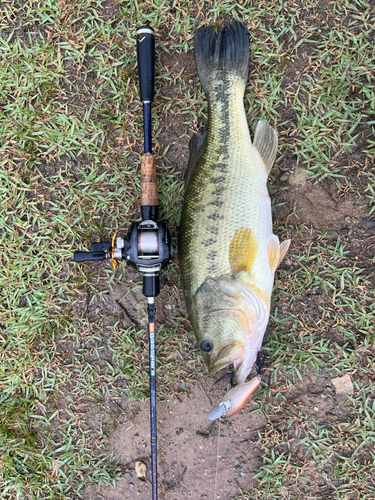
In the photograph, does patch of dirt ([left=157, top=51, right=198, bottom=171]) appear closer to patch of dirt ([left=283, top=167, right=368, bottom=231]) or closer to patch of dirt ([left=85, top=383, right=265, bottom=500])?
patch of dirt ([left=283, top=167, right=368, bottom=231])

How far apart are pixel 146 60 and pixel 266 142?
1.05 meters

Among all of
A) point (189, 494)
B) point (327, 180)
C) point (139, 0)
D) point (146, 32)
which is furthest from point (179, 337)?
point (139, 0)

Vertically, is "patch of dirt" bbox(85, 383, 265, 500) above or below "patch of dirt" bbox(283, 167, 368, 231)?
below

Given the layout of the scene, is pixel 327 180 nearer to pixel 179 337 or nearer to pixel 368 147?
pixel 368 147

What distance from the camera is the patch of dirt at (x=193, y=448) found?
288cm

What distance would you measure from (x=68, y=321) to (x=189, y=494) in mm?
1711

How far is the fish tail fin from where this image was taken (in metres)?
2.65

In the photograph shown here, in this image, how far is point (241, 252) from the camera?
2375 millimetres

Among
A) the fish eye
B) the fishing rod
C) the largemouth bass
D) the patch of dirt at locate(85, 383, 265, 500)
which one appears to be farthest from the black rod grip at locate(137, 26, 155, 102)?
the patch of dirt at locate(85, 383, 265, 500)

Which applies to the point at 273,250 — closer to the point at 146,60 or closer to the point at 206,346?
the point at 206,346

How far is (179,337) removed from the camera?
2936mm

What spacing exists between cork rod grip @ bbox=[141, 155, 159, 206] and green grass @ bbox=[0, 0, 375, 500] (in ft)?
1.07

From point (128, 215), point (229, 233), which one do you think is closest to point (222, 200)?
point (229, 233)

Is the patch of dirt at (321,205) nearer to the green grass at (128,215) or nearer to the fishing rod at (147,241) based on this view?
the green grass at (128,215)
